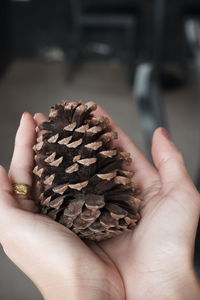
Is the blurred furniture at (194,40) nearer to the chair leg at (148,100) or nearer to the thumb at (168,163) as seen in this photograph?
the chair leg at (148,100)

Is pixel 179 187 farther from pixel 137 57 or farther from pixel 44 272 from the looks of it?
pixel 137 57

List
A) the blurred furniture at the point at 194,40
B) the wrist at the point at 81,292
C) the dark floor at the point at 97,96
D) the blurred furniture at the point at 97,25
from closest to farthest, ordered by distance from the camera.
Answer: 1. the wrist at the point at 81,292
2. the blurred furniture at the point at 194,40
3. the dark floor at the point at 97,96
4. the blurred furniture at the point at 97,25

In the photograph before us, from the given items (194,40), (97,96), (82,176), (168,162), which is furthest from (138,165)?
(97,96)

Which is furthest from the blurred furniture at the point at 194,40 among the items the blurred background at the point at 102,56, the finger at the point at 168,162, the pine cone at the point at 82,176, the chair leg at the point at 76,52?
the chair leg at the point at 76,52

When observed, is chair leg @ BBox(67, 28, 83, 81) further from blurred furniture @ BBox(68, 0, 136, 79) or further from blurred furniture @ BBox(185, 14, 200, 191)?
blurred furniture @ BBox(185, 14, 200, 191)

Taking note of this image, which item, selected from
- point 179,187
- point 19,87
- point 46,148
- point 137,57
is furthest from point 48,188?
point 137,57

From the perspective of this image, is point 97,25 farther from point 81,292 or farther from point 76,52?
point 81,292

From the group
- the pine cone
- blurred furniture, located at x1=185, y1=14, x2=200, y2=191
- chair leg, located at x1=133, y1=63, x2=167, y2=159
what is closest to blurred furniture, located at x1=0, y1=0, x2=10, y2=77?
blurred furniture, located at x1=185, y1=14, x2=200, y2=191
